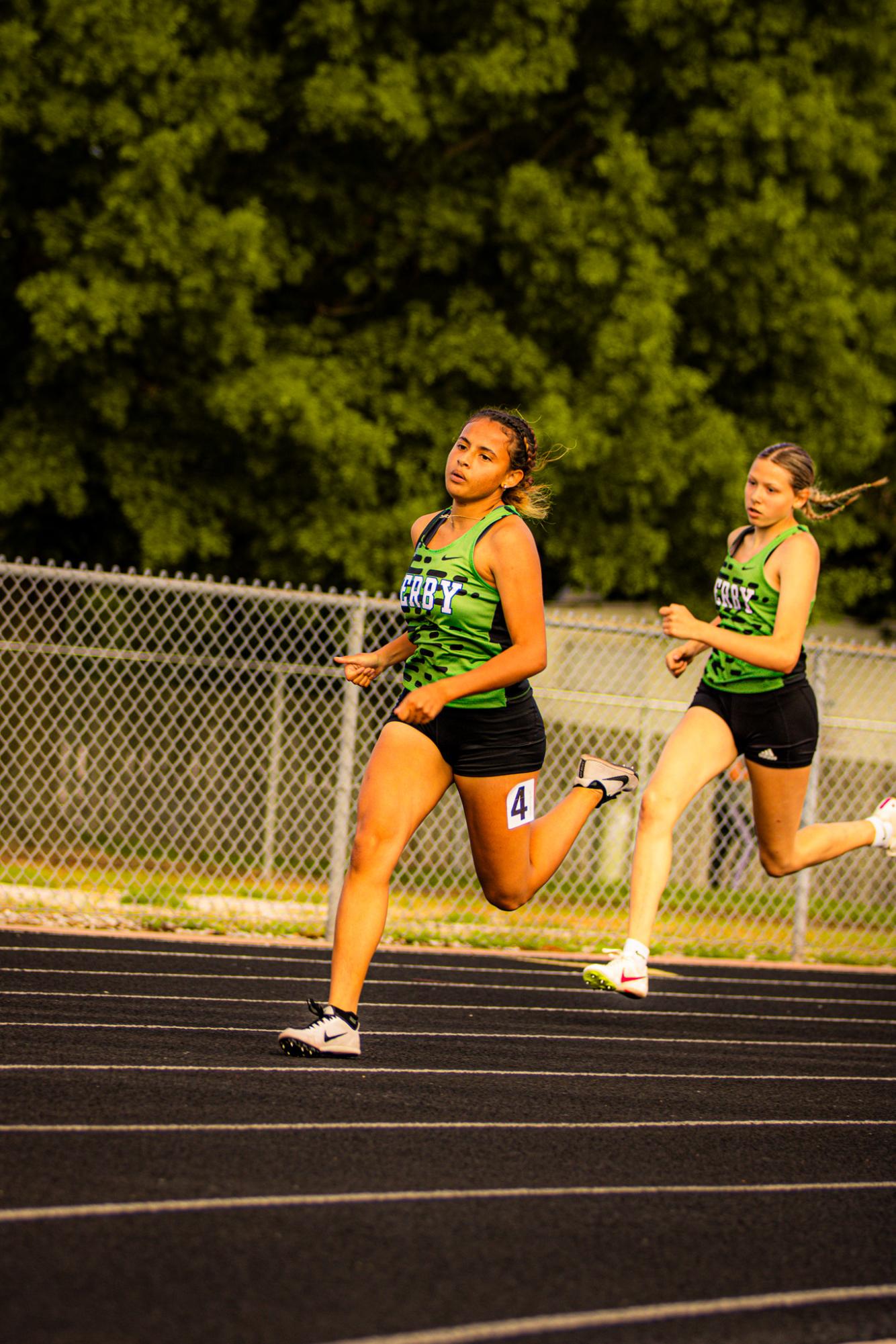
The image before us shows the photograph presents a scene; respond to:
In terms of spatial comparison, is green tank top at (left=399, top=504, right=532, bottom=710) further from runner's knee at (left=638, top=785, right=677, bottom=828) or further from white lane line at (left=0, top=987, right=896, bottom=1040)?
white lane line at (left=0, top=987, right=896, bottom=1040)

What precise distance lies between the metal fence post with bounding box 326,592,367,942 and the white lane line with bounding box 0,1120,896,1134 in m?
5.11

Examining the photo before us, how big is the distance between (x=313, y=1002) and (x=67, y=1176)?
6.27 ft

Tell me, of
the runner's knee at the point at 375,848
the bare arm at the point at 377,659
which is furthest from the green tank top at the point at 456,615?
the runner's knee at the point at 375,848

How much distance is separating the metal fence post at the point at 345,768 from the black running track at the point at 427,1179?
272 cm

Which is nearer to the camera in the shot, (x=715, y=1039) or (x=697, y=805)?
(x=715, y=1039)

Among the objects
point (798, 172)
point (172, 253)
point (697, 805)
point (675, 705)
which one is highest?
point (798, 172)

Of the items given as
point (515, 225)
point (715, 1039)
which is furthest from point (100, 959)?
point (515, 225)

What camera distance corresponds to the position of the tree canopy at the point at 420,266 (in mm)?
14250

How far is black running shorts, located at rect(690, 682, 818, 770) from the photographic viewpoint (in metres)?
6.68

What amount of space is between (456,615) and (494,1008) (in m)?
3.05

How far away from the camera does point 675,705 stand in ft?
47.4

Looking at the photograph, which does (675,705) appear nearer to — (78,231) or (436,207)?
(436,207)

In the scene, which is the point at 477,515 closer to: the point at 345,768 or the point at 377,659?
the point at 377,659

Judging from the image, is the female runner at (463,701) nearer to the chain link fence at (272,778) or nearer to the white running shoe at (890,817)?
the white running shoe at (890,817)
